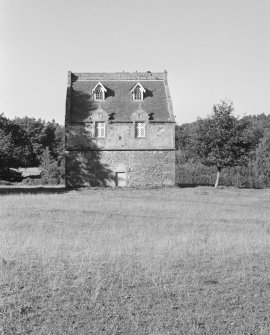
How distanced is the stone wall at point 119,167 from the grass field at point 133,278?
2636 centimetres

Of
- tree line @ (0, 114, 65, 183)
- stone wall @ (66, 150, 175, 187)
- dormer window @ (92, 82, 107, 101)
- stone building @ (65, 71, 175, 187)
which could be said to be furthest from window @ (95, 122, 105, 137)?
tree line @ (0, 114, 65, 183)

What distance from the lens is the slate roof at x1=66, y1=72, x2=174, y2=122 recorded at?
47.2 m

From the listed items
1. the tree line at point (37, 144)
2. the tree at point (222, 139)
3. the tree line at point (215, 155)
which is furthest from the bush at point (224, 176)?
the tree line at point (37, 144)

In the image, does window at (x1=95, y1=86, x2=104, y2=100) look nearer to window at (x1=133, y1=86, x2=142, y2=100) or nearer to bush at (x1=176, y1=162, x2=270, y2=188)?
window at (x1=133, y1=86, x2=142, y2=100)

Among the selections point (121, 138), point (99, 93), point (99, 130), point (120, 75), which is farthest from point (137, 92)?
point (99, 130)

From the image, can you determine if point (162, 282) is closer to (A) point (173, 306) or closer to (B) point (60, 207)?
(A) point (173, 306)

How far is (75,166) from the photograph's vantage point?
46.6 metres

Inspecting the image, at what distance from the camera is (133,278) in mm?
10156

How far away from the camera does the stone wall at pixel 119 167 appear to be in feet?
153

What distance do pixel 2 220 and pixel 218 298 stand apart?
14.0m

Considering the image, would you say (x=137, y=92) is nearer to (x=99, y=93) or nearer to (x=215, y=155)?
(x=99, y=93)

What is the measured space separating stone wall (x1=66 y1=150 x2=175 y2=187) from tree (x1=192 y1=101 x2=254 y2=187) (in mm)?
4734

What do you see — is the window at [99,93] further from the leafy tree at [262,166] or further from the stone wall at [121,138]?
the leafy tree at [262,166]

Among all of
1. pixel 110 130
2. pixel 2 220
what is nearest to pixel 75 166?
pixel 110 130
